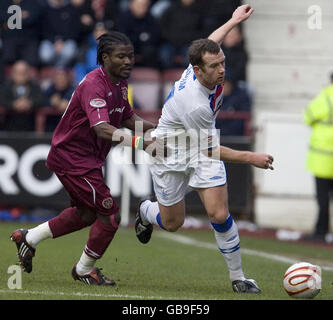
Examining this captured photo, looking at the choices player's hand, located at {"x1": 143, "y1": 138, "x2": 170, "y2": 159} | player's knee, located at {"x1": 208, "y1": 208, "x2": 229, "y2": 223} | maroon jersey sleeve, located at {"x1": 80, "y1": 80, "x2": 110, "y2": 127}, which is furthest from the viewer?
player's knee, located at {"x1": 208, "y1": 208, "x2": 229, "y2": 223}

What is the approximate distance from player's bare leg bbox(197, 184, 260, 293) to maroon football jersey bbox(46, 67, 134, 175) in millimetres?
939

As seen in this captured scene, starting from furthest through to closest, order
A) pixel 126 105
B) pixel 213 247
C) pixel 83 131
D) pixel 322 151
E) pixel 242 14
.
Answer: pixel 322 151 → pixel 213 247 → pixel 242 14 → pixel 126 105 → pixel 83 131

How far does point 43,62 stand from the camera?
16203mm

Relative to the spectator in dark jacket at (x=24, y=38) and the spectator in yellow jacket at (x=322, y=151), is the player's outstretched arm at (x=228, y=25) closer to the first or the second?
the spectator in yellow jacket at (x=322, y=151)

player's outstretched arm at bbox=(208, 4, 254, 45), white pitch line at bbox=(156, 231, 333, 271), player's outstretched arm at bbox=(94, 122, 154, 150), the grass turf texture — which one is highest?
player's outstretched arm at bbox=(208, 4, 254, 45)

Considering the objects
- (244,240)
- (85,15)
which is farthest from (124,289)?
(85,15)

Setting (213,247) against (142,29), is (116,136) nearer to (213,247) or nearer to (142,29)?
(213,247)

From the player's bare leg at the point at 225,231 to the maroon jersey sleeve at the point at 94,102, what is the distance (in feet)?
3.39

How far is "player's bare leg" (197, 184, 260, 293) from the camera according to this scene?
291 inches

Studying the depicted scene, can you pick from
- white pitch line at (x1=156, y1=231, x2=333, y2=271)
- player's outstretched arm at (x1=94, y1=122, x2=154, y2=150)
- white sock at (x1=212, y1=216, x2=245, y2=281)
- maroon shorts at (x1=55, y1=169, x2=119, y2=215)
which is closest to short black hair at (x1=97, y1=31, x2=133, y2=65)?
player's outstretched arm at (x1=94, y1=122, x2=154, y2=150)

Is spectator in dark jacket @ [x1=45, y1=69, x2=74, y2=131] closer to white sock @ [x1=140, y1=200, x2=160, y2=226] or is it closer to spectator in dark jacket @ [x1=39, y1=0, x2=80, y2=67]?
spectator in dark jacket @ [x1=39, y1=0, x2=80, y2=67]

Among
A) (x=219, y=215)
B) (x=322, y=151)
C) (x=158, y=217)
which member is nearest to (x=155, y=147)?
(x=219, y=215)

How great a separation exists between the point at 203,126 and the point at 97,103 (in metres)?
0.87

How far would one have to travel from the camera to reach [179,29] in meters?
15.9
